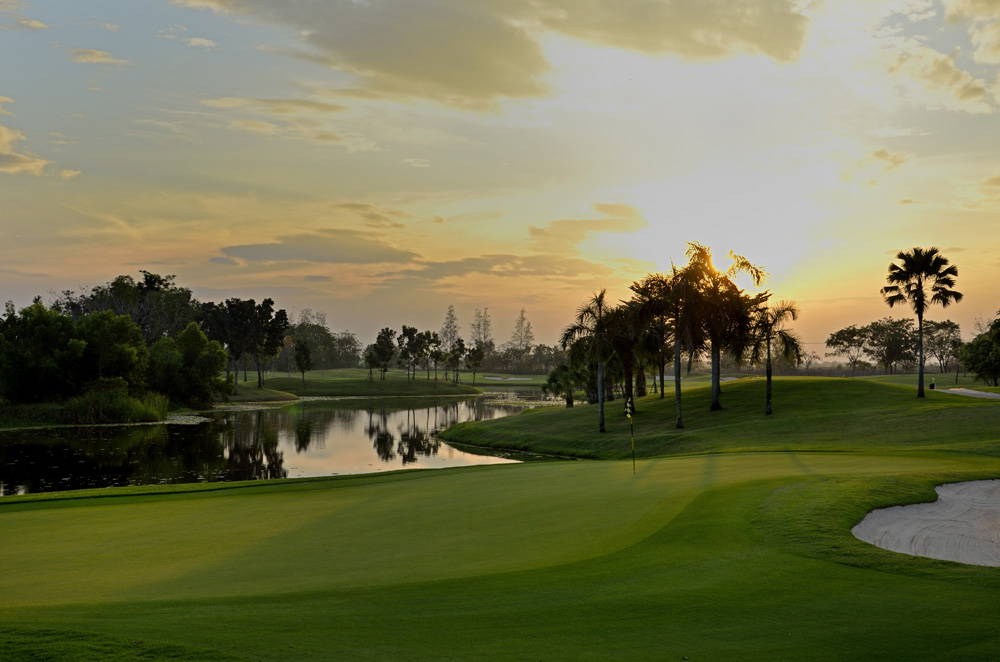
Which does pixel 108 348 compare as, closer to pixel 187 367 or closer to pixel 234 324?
pixel 187 367

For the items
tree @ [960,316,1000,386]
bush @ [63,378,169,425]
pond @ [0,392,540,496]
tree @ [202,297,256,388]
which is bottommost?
pond @ [0,392,540,496]

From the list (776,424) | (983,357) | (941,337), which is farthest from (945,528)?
(941,337)

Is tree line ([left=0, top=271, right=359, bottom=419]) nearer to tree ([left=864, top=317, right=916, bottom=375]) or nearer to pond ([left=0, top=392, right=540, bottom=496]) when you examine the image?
pond ([left=0, top=392, right=540, bottom=496])

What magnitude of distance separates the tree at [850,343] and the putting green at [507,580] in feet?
553

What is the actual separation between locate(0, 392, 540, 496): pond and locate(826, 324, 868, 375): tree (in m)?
127

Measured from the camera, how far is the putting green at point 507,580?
7.87 meters

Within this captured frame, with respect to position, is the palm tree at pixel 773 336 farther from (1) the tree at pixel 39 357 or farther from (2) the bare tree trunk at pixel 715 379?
(1) the tree at pixel 39 357

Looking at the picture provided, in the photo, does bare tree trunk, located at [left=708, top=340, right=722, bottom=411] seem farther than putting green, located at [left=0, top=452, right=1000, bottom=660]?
Yes

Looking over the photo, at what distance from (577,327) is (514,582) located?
42862mm

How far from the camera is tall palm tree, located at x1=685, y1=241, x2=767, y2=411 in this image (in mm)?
56844

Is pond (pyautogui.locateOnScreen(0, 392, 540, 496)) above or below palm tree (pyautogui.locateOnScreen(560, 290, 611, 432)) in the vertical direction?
below

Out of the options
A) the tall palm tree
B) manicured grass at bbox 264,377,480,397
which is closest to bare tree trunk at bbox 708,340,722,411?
the tall palm tree

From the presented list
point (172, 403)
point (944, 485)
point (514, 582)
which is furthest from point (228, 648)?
point (172, 403)

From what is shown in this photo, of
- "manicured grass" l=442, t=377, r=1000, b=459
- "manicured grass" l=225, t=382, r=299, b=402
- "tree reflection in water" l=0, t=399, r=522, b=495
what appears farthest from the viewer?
"manicured grass" l=225, t=382, r=299, b=402
